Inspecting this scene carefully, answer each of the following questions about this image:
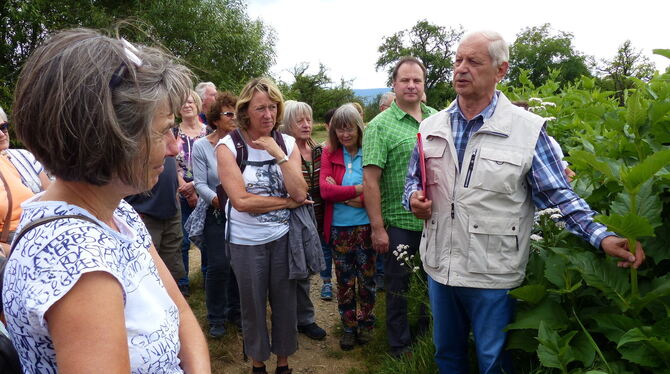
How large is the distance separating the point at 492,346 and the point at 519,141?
107 centimetres

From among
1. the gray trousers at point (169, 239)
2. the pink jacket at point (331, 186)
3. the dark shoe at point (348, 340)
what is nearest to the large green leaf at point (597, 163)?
the pink jacket at point (331, 186)

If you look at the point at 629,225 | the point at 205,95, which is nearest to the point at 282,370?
the point at 629,225

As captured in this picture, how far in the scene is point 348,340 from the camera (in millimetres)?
4332

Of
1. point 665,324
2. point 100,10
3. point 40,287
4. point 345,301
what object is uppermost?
→ point 100,10

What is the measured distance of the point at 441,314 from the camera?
2734 mm

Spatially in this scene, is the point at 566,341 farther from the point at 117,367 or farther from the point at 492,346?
the point at 117,367

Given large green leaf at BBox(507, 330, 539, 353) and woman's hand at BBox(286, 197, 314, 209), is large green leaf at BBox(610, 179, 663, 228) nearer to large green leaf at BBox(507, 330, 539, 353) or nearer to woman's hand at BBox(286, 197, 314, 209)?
large green leaf at BBox(507, 330, 539, 353)

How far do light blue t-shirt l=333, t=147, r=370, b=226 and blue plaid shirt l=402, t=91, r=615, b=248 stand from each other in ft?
4.61

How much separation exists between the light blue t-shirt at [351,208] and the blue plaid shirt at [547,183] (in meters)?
1.41

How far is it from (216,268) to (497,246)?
286 cm

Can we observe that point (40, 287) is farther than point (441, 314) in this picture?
No

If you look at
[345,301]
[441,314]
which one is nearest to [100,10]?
[345,301]

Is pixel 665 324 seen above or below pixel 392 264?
above

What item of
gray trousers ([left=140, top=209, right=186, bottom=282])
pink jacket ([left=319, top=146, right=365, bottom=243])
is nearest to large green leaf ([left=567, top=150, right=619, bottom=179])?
pink jacket ([left=319, top=146, right=365, bottom=243])
